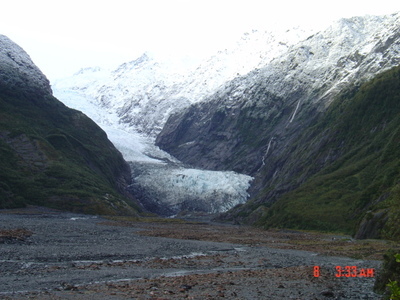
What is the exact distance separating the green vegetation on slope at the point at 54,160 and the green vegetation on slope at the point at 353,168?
138 feet

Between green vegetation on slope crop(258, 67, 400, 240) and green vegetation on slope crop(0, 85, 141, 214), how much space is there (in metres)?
42.2

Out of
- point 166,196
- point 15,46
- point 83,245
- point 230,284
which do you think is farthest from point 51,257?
point 15,46

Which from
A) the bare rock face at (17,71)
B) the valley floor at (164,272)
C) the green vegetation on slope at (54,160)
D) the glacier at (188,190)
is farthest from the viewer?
the bare rock face at (17,71)

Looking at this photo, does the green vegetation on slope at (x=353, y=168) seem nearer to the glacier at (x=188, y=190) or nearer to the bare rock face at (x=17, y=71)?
the glacier at (x=188, y=190)

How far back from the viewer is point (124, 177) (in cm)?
16688

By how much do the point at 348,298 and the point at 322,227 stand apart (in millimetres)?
61469

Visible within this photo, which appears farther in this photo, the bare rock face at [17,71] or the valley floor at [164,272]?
the bare rock face at [17,71]

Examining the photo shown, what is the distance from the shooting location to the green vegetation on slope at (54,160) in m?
105

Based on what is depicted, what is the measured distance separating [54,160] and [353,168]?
74256 millimetres

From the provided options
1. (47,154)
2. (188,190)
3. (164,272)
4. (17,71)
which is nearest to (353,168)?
(188,190)

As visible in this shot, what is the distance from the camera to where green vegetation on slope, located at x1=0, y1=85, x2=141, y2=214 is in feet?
346
